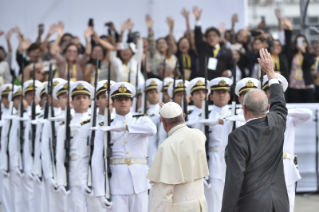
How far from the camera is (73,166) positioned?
8266 mm

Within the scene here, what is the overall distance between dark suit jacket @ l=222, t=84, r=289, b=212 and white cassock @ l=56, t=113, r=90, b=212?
3.59 metres

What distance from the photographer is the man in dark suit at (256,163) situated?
484 centimetres

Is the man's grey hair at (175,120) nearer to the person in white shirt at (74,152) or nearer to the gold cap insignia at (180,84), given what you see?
the person in white shirt at (74,152)

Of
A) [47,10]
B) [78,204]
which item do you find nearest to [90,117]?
[78,204]

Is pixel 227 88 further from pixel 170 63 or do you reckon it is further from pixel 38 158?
pixel 170 63

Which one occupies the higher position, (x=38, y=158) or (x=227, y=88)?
(x=227, y=88)

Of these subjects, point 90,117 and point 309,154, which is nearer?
point 90,117

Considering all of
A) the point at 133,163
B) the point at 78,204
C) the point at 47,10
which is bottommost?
the point at 78,204

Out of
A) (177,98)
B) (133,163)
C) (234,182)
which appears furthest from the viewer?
(177,98)

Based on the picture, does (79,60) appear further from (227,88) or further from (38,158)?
(227,88)

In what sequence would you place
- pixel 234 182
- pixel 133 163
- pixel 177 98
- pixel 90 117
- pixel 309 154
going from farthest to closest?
pixel 309 154 < pixel 177 98 < pixel 90 117 < pixel 133 163 < pixel 234 182

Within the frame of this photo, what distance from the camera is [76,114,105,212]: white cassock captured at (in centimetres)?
746

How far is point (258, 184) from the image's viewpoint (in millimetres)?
4926

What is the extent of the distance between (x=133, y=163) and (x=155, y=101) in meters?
2.51
